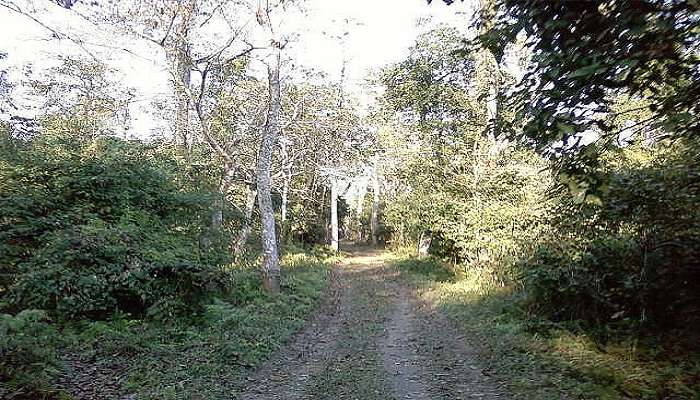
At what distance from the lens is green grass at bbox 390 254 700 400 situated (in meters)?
6.21

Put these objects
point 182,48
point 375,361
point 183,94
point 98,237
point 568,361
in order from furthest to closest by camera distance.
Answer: point 183,94 → point 182,48 → point 98,237 → point 375,361 → point 568,361

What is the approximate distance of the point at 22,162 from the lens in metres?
9.62

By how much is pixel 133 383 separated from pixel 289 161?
21.4 metres

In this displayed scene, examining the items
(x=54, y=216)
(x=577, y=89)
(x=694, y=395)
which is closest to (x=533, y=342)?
(x=694, y=395)

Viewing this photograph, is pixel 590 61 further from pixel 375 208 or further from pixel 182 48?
pixel 375 208

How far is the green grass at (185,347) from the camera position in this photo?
6410 millimetres

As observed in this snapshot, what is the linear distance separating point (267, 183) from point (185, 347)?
700 centimetres

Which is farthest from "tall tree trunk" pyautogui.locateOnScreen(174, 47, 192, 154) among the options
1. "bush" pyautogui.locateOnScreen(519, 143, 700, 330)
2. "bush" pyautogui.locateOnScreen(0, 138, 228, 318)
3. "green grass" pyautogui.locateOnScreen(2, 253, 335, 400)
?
"bush" pyautogui.locateOnScreen(519, 143, 700, 330)

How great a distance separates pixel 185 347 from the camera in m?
7.89

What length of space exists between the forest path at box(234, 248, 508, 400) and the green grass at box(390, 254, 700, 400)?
0.43 metres

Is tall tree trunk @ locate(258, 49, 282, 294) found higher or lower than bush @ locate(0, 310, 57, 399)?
higher

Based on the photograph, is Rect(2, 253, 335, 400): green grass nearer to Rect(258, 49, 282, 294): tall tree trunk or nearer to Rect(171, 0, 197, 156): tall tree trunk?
Rect(258, 49, 282, 294): tall tree trunk

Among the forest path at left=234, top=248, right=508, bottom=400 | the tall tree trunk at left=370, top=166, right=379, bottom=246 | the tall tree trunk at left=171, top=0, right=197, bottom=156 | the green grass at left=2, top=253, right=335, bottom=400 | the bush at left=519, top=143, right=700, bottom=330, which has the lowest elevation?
the forest path at left=234, top=248, right=508, bottom=400

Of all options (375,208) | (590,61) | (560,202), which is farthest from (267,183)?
(375,208)
